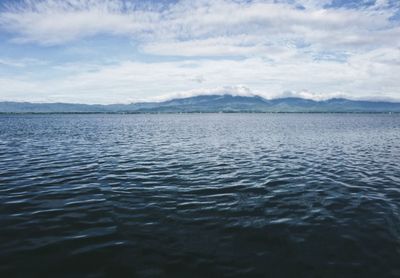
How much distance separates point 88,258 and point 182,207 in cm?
803

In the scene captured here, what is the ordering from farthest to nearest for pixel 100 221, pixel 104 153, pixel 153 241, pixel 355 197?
pixel 104 153 → pixel 355 197 → pixel 100 221 → pixel 153 241

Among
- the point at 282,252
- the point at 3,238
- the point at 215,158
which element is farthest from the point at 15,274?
the point at 215,158

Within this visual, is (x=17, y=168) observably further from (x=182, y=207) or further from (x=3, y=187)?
(x=182, y=207)

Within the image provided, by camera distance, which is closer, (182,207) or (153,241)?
(153,241)

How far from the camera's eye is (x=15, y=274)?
12.7 meters

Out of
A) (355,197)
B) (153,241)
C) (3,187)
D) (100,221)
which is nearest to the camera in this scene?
(153,241)

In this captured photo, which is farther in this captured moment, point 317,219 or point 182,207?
point 182,207

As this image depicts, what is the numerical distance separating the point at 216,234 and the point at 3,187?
20011mm

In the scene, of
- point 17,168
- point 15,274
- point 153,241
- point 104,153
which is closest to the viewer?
point 15,274

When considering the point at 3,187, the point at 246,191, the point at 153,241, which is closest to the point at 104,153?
the point at 3,187

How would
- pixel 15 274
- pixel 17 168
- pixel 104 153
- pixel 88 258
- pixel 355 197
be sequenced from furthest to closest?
pixel 104 153 → pixel 17 168 → pixel 355 197 → pixel 88 258 → pixel 15 274

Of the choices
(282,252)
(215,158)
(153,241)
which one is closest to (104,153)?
(215,158)

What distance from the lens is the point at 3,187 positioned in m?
25.6

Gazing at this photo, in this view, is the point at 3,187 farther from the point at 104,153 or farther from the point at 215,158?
the point at 215,158
